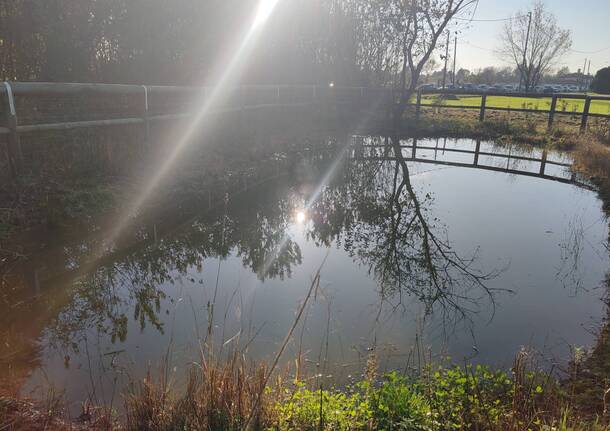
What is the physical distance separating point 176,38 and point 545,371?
32.0 ft

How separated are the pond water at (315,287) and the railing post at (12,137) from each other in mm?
1354

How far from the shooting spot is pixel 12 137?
5.70 meters

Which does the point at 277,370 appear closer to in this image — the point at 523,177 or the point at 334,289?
the point at 334,289

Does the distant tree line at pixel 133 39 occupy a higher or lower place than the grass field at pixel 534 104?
higher

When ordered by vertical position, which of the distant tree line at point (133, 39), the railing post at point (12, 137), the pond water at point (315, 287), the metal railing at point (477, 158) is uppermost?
the distant tree line at point (133, 39)

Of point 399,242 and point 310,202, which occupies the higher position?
point 310,202

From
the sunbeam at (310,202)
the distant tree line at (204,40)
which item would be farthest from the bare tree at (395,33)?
the sunbeam at (310,202)

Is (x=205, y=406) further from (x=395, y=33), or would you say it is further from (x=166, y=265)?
(x=395, y=33)

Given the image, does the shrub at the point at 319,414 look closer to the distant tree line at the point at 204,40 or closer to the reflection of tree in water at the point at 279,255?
the reflection of tree in water at the point at 279,255

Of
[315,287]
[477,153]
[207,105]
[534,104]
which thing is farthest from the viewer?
[534,104]

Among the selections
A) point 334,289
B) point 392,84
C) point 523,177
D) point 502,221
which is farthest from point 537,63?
point 334,289

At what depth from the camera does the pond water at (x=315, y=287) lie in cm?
348

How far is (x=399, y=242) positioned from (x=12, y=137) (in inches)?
202

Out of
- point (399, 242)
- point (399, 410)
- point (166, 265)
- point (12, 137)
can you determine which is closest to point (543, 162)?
point (399, 242)
